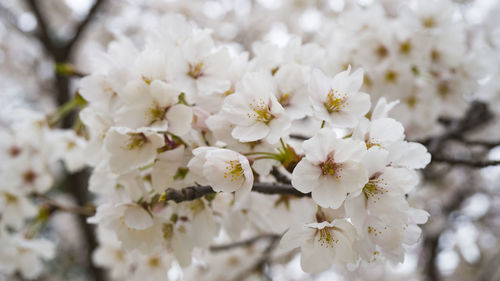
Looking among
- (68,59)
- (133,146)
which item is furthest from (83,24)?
(133,146)

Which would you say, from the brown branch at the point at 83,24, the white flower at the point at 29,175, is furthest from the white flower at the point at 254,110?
the brown branch at the point at 83,24

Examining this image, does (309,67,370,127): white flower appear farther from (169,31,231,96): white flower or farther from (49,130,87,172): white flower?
(49,130,87,172): white flower

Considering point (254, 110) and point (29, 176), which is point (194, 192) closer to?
point (254, 110)

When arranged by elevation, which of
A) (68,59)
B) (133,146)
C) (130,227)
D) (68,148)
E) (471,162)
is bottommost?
(68,59)

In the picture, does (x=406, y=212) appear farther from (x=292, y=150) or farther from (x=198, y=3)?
(x=198, y=3)

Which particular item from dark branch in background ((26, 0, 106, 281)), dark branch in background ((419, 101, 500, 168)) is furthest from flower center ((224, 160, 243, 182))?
dark branch in background ((26, 0, 106, 281))

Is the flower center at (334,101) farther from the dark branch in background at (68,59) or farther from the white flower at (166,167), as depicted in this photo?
the dark branch in background at (68,59)
